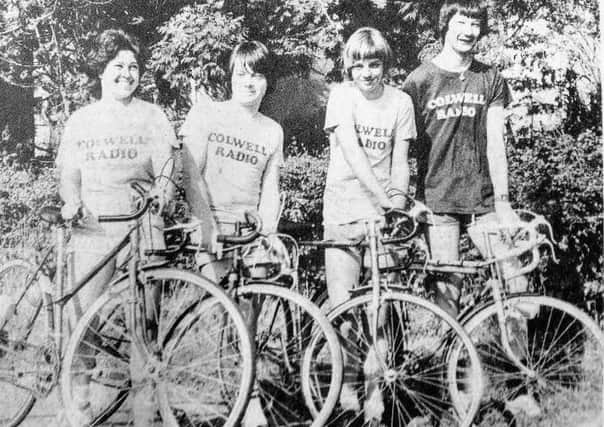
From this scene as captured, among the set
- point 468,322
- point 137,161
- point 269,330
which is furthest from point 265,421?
point 137,161

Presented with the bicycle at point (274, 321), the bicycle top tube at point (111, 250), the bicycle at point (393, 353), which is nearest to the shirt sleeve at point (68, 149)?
the bicycle top tube at point (111, 250)

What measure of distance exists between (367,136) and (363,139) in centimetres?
3

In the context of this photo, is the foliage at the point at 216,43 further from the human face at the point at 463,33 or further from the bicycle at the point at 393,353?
the bicycle at the point at 393,353

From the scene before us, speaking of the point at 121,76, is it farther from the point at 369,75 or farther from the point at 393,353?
the point at 393,353

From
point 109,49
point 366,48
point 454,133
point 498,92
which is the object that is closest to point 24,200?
point 109,49

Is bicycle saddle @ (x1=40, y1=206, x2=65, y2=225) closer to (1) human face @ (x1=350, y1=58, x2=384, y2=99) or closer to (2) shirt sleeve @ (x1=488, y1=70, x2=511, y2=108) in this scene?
(1) human face @ (x1=350, y1=58, x2=384, y2=99)

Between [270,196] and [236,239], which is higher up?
[270,196]

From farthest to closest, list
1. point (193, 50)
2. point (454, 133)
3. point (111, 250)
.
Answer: point (193, 50) → point (454, 133) → point (111, 250)

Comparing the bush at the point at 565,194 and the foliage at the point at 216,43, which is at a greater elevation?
the foliage at the point at 216,43

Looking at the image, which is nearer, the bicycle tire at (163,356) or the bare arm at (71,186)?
the bicycle tire at (163,356)

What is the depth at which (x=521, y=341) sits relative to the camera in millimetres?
3266

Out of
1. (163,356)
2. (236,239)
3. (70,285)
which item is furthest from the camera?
(70,285)

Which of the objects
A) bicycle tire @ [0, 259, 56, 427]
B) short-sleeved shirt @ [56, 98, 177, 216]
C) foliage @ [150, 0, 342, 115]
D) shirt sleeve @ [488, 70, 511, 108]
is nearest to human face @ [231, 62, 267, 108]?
foliage @ [150, 0, 342, 115]

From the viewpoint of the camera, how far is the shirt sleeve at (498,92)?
141 inches
